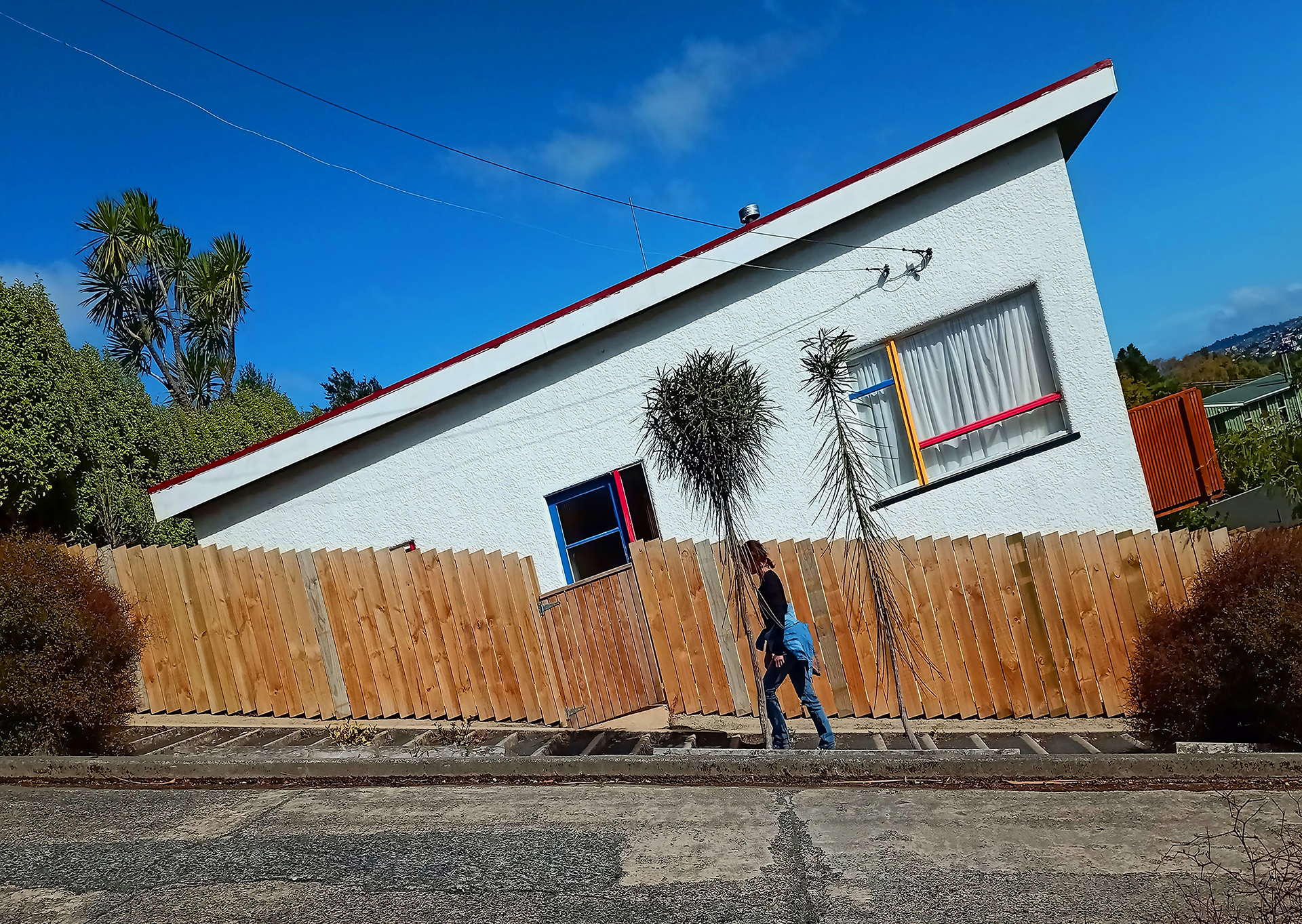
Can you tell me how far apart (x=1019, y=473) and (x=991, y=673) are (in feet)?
7.73

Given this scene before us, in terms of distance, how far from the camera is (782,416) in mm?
9844

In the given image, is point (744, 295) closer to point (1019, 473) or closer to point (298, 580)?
point (1019, 473)

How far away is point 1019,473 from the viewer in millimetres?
9555

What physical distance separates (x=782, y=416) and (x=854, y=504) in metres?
2.55

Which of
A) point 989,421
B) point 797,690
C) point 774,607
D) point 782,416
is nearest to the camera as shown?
point 797,690

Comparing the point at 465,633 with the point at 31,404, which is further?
the point at 31,404

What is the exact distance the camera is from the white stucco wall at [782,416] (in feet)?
30.6

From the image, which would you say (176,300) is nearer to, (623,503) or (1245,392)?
(623,503)

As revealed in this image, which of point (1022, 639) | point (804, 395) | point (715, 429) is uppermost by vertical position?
point (804, 395)

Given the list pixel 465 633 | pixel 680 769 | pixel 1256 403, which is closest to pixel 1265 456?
pixel 1256 403

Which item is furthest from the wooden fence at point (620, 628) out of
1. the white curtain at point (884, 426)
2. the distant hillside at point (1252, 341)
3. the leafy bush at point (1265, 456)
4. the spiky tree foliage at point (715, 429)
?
the distant hillside at point (1252, 341)

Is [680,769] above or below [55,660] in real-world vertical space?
below

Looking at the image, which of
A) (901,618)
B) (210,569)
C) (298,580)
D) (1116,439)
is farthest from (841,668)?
(210,569)

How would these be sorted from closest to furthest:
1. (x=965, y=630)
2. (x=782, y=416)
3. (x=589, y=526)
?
(x=965, y=630) → (x=782, y=416) → (x=589, y=526)
